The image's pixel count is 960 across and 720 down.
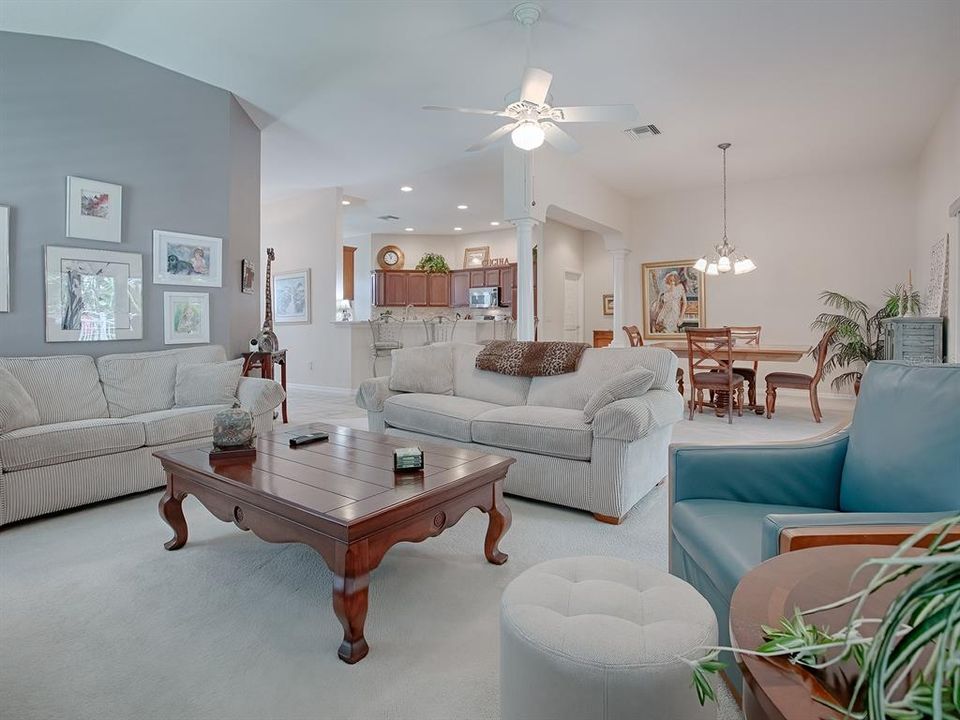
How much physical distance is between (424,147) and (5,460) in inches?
183

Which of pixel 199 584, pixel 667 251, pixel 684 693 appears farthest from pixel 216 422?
pixel 667 251

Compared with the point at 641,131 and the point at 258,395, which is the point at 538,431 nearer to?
the point at 258,395

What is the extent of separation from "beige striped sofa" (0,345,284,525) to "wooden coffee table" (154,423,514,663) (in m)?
0.86

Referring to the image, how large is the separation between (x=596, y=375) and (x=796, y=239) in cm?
538

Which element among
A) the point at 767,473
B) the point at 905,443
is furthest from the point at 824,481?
the point at 905,443

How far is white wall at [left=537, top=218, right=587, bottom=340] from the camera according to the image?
831cm

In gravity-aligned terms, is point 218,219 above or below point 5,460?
above

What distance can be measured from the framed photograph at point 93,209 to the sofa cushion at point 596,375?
11.0 ft

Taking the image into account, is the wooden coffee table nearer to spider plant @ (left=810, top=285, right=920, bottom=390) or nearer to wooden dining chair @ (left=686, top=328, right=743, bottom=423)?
wooden dining chair @ (left=686, top=328, right=743, bottom=423)

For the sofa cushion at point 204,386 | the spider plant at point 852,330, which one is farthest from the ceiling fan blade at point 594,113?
the spider plant at point 852,330

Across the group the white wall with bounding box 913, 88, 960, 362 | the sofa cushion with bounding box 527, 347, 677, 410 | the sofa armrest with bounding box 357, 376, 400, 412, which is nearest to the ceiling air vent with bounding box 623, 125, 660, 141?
the white wall with bounding box 913, 88, 960, 362

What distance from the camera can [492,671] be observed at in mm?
1513

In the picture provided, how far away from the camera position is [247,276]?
15.8ft

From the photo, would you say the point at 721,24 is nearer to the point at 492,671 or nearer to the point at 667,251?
the point at 492,671
